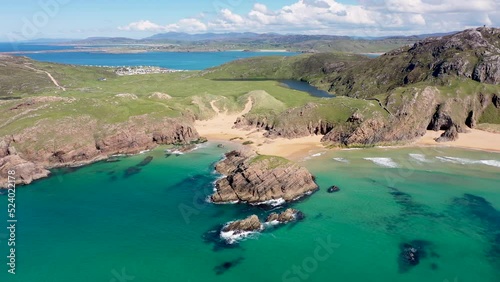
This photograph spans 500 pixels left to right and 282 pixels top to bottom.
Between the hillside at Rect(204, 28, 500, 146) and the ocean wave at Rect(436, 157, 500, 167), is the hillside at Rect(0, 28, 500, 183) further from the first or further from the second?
the ocean wave at Rect(436, 157, 500, 167)

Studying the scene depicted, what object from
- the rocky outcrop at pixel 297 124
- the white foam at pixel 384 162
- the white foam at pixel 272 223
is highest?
the rocky outcrop at pixel 297 124

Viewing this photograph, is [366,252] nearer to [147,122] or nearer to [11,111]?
[147,122]

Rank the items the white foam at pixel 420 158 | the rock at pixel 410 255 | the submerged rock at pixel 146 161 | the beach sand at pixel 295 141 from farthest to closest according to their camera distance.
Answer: the beach sand at pixel 295 141, the white foam at pixel 420 158, the submerged rock at pixel 146 161, the rock at pixel 410 255

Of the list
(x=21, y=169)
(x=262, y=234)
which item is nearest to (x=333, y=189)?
(x=262, y=234)

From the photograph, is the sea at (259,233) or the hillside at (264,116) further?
the hillside at (264,116)

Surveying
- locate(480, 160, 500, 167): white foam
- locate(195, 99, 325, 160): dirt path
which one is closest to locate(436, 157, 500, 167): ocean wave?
locate(480, 160, 500, 167): white foam

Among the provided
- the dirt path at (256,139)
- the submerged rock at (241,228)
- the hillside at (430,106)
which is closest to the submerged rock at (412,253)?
the submerged rock at (241,228)

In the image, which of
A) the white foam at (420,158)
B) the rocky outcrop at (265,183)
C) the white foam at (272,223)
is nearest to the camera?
the white foam at (272,223)

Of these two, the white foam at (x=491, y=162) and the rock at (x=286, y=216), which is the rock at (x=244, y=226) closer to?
the rock at (x=286, y=216)

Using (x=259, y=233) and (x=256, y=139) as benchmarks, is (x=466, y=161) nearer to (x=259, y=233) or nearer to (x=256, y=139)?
(x=256, y=139)
